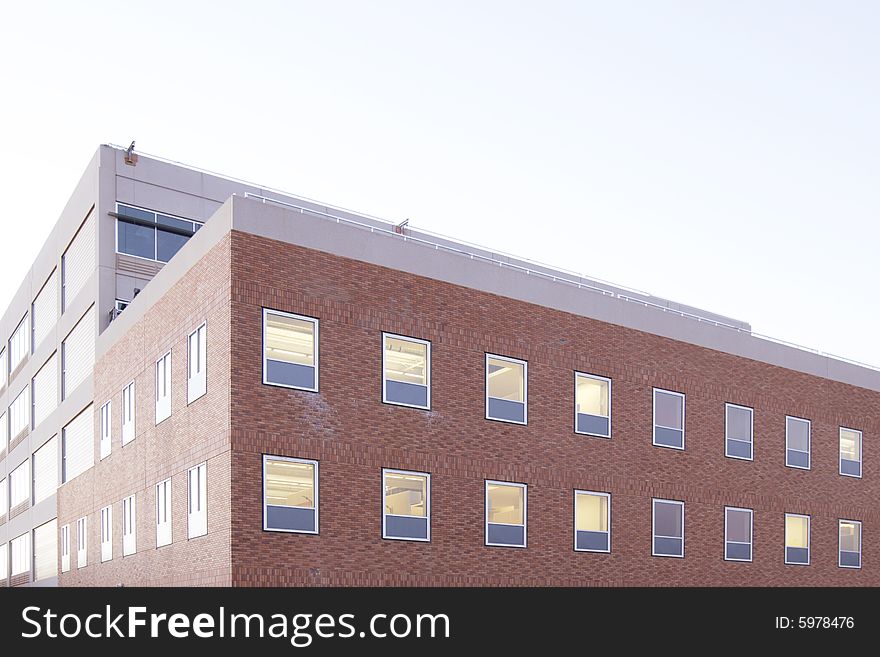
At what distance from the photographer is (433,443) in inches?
1080

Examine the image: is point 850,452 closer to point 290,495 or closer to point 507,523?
point 507,523

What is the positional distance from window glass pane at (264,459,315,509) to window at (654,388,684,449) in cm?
1184

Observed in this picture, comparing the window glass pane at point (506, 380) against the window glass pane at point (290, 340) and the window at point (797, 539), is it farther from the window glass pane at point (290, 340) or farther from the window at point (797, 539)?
the window at point (797, 539)

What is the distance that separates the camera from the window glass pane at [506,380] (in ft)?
95.2

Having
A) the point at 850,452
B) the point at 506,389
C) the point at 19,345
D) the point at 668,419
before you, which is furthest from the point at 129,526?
the point at 850,452

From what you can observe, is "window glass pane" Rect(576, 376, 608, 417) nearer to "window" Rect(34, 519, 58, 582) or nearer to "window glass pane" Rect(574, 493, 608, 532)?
"window glass pane" Rect(574, 493, 608, 532)

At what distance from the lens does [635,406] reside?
32031mm

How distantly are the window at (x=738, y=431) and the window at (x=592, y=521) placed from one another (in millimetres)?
5538

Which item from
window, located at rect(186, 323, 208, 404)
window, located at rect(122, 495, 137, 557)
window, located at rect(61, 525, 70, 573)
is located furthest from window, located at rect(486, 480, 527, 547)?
window, located at rect(61, 525, 70, 573)

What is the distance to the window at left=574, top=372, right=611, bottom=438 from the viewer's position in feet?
101

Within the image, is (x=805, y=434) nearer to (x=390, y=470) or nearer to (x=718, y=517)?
(x=718, y=517)

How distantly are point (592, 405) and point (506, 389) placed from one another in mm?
3207

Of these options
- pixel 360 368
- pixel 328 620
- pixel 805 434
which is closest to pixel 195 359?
pixel 360 368

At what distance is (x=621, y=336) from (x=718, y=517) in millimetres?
6667
